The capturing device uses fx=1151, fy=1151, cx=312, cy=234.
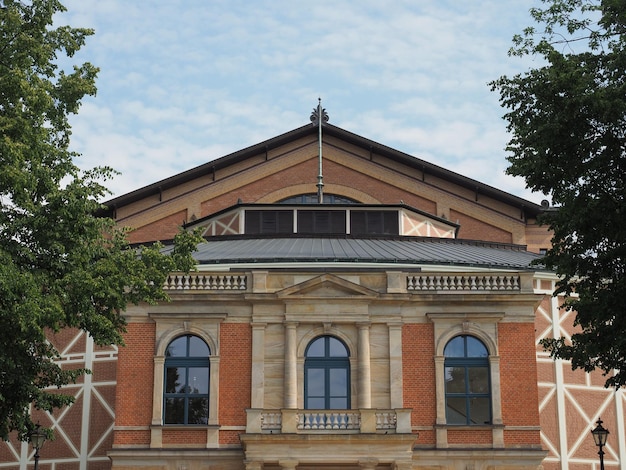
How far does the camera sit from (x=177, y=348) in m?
33.4

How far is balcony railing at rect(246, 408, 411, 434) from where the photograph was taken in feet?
104

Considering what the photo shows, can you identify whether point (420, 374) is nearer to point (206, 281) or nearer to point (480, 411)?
point (480, 411)

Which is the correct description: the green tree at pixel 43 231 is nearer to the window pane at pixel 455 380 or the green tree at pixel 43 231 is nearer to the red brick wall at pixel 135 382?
the red brick wall at pixel 135 382

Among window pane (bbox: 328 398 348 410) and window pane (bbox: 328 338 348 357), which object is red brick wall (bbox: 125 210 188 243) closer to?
window pane (bbox: 328 338 348 357)

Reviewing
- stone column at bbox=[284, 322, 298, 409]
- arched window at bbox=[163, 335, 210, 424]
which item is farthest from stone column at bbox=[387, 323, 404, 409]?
arched window at bbox=[163, 335, 210, 424]

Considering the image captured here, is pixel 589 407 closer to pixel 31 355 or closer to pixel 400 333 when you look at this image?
pixel 400 333

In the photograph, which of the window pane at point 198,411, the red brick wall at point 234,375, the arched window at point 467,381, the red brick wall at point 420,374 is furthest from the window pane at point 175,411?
the arched window at point 467,381

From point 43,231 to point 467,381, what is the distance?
14.2 metres

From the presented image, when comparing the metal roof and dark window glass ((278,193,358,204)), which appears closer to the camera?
the metal roof

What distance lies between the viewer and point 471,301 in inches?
1314

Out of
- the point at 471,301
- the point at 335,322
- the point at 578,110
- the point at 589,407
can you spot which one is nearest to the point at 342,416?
the point at 335,322

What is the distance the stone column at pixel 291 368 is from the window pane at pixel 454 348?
4.42 metres

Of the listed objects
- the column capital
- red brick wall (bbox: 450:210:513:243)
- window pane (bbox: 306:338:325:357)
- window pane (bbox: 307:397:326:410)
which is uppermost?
red brick wall (bbox: 450:210:513:243)

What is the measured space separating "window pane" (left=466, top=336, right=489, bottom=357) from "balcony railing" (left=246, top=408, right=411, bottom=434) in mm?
3013
